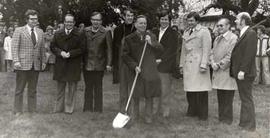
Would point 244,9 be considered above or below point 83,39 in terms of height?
above

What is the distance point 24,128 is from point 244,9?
47.2ft

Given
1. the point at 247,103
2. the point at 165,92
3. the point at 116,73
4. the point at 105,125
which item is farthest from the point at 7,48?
the point at 247,103

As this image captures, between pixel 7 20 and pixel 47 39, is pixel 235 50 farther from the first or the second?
pixel 7 20

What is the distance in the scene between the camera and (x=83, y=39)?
7.91 metres

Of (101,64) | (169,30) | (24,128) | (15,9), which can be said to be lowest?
(24,128)

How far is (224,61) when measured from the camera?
23.6 ft

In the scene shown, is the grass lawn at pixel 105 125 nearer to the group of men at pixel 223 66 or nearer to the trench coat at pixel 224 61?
the group of men at pixel 223 66

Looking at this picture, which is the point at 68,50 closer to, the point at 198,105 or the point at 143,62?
the point at 143,62

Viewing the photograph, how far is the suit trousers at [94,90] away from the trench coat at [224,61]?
220 cm

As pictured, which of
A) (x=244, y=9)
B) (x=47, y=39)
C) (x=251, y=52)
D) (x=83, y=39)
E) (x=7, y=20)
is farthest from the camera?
(x=244, y=9)

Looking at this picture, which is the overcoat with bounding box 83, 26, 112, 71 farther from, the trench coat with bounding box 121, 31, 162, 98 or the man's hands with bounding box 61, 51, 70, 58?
the trench coat with bounding box 121, 31, 162, 98

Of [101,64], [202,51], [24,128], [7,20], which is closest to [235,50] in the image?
[202,51]

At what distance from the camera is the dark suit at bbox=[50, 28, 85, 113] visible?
25.8ft

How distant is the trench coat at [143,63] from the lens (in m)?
7.04
